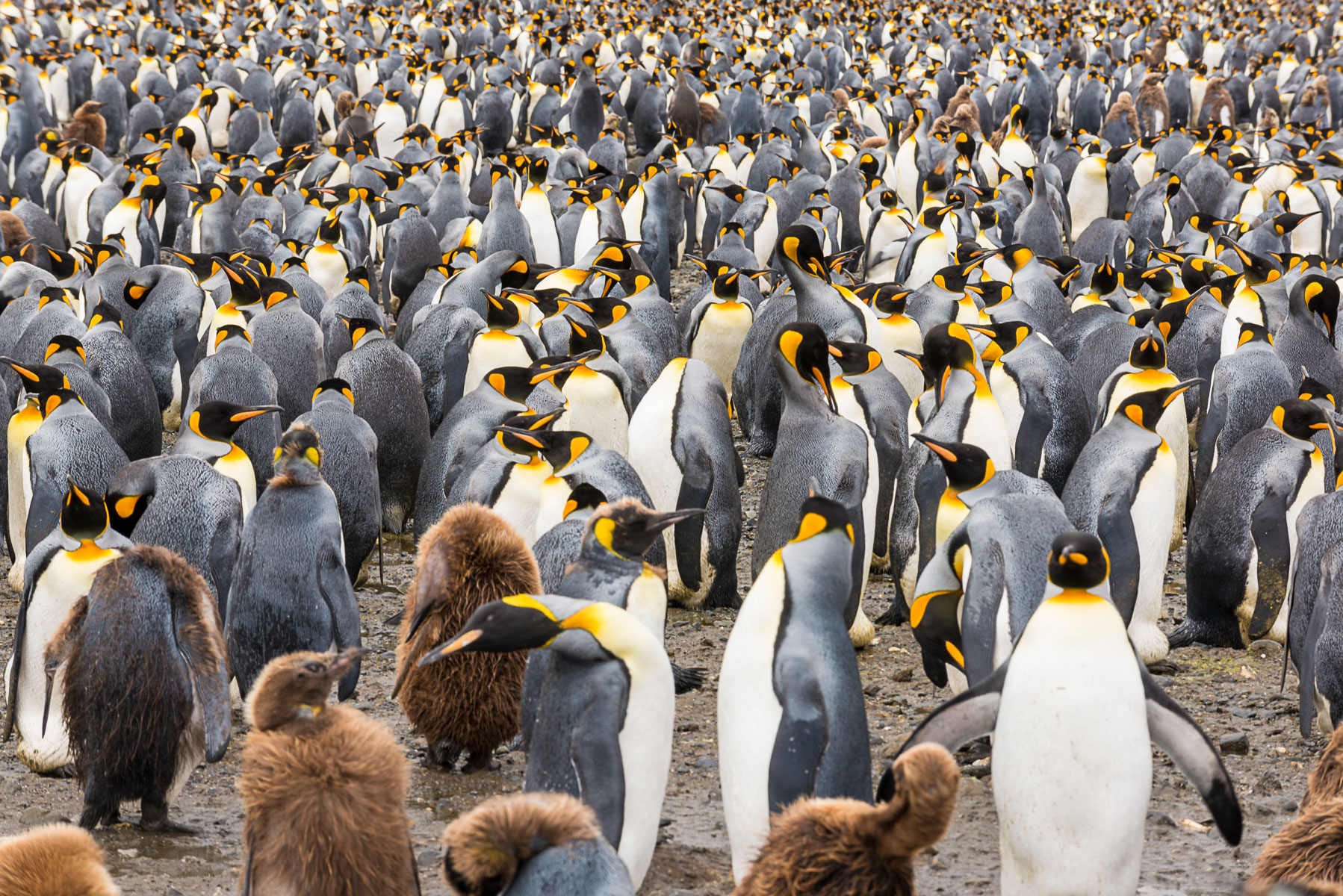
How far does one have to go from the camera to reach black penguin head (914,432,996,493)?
4613 millimetres

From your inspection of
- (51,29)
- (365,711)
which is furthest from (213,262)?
(51,29)

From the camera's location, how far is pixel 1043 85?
65.7 ft

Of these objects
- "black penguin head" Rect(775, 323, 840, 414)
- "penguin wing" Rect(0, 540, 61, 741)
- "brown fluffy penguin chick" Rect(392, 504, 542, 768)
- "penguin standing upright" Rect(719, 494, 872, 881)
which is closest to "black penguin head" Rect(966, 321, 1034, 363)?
"black penguin head" Rect(775, 323, 840, 414)

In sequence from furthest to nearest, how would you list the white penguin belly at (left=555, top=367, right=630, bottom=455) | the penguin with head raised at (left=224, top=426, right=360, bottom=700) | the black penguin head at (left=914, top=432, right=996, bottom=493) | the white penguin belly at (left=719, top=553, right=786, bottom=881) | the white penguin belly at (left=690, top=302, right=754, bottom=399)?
the white penguin belly at (left=690, top=302, right=754, bottom=399)
the white penguin belly at (left=555, top=367, right=630, bottom=455)
the black penguin head at (left=914, top=432, right=996, bottom=493)
the penguin with head raised at (left=224, top=426, right=360, bottom=700)
the white penguin belly at (left=719, top=553, right=786, bottom=881)

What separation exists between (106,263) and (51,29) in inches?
748

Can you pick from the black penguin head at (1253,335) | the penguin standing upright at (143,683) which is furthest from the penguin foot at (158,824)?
the black penguin head at (1253,335)

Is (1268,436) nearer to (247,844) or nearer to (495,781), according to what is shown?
(495,781)

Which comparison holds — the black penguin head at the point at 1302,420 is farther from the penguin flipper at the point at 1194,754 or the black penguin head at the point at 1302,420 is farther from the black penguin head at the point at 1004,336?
the penguin flipper at the point at 1194,754

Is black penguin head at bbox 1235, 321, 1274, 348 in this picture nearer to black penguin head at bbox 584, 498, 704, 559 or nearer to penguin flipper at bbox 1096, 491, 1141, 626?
penguin flipper at bbox 1096, 491, 1141, 626

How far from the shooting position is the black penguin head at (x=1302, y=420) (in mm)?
5312

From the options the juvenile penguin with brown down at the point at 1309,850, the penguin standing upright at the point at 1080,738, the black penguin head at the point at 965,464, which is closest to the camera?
the juvenile penguin with brown down at the point at 1309,850

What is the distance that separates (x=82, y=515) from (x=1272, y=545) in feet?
13.4

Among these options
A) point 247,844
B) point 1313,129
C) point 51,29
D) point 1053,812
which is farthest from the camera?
point 51,29

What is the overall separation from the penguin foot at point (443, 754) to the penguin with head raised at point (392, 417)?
2651 mm
